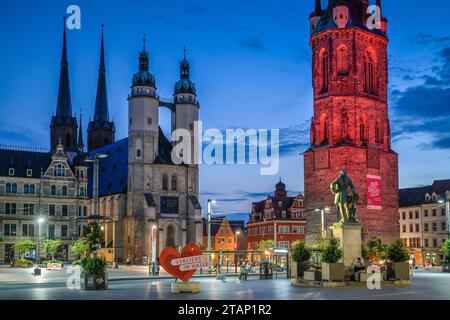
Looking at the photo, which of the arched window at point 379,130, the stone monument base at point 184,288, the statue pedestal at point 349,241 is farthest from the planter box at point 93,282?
the arched window at point 379,130

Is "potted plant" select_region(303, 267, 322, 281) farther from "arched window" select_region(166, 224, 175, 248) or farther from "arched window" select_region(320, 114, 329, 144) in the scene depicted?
"arched window" select_region(166, 224, 175, 248)

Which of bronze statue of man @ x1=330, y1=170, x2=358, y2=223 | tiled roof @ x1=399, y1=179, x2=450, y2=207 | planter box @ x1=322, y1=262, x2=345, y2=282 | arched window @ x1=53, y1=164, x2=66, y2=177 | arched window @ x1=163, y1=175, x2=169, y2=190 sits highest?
arched window @ x1=53, y1=164, x2=66, y2=177

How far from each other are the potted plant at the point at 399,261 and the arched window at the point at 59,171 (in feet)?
229

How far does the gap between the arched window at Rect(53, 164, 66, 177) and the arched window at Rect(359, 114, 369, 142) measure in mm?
42605

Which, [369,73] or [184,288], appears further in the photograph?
[369,73]

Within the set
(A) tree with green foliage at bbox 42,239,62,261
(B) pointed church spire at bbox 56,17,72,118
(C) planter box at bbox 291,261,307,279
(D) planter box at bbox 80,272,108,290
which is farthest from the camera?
(B) pointed church spire at bbox 56,17,72,118

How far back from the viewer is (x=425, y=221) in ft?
348

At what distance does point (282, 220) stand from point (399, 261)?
72410 mm

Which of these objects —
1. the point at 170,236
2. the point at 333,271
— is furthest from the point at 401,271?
the point at 170,236

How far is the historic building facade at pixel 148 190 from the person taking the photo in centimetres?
9781

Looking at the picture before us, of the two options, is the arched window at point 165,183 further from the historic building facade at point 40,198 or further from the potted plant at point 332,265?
the potted plant at point 332,265

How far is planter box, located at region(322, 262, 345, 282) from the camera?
104ft

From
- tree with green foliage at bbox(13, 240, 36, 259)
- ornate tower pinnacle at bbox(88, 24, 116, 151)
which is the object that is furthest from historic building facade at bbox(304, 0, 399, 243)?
ornate tower pinnacle at bbox(88, 24, 116, 151)

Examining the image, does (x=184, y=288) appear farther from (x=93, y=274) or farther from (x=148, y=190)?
(x=148, y=190)
